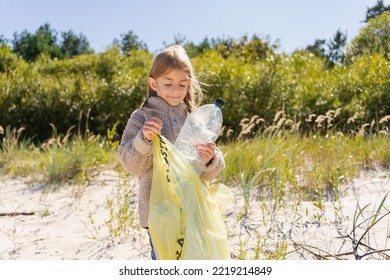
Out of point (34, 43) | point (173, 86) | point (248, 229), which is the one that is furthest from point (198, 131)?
point (34, 43)

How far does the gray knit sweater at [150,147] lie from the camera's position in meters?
2.45

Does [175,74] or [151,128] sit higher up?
[175,74]

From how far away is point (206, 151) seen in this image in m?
2.46

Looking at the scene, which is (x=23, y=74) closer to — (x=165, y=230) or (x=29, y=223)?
(x=29, y=223)

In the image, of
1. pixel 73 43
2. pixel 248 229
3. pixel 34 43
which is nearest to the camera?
pixel 248 229

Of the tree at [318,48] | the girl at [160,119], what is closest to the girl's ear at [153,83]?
the girl at [160,119]

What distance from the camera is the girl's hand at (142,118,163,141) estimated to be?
2332 mm

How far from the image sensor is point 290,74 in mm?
9125

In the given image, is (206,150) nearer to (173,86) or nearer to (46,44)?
(173,86)

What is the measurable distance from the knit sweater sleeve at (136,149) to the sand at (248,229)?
40.1 inches

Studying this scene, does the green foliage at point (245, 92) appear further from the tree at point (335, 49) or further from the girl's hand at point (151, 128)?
the girl's hand at point (151, 128)

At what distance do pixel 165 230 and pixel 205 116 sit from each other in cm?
65

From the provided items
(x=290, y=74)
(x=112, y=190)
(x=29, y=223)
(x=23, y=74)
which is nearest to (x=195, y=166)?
(x=29, y=223)

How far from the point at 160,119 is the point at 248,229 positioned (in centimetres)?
188
